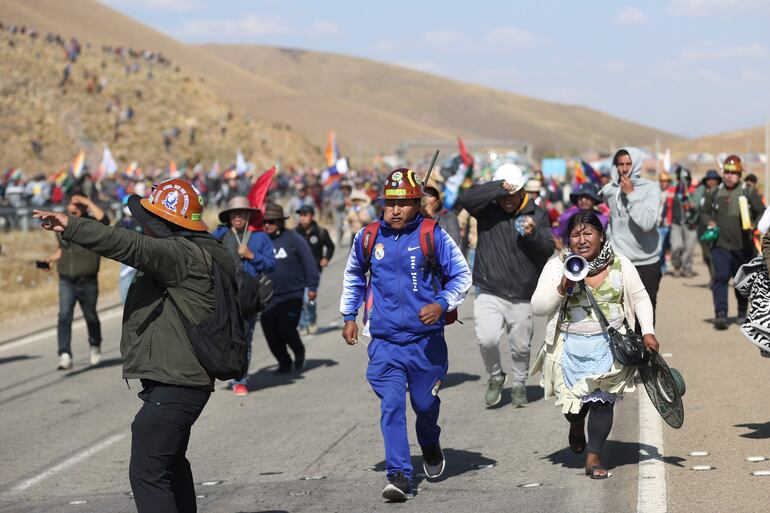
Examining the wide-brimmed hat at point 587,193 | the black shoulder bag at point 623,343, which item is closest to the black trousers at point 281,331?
the wide-brimmed hat at point 587,193

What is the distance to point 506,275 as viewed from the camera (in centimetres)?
1045

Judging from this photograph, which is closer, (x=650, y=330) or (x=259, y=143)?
(x=650, y=330)

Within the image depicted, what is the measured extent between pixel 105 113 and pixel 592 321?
247ft

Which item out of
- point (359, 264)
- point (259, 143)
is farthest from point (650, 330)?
point (259, 143)

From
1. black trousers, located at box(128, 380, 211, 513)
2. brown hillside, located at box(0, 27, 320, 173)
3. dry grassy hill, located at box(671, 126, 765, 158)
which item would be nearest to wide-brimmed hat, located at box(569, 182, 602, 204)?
black trousers, located at box(128, 380, 211, 513)

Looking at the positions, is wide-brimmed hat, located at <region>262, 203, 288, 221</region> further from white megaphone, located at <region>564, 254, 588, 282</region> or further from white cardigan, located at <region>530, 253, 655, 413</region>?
white megaphone, located at <region>564, 254, 588, 282</region>

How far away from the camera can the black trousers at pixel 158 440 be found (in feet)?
19.7

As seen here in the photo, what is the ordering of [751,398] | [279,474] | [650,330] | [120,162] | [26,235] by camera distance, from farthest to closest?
[120,162]
[26,235]
[751,398]
[279,474]
[650,330]

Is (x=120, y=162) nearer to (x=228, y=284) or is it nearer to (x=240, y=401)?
(x=240, y=401)

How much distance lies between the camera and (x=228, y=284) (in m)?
6.25

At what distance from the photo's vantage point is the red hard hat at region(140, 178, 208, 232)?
20.3ft

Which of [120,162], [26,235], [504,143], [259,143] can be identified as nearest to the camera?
A: [26,235]

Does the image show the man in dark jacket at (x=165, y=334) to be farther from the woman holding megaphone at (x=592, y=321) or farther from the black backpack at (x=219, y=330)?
the woman holding megaphone at (x=592, y=321)

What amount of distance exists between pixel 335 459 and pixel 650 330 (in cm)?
239
